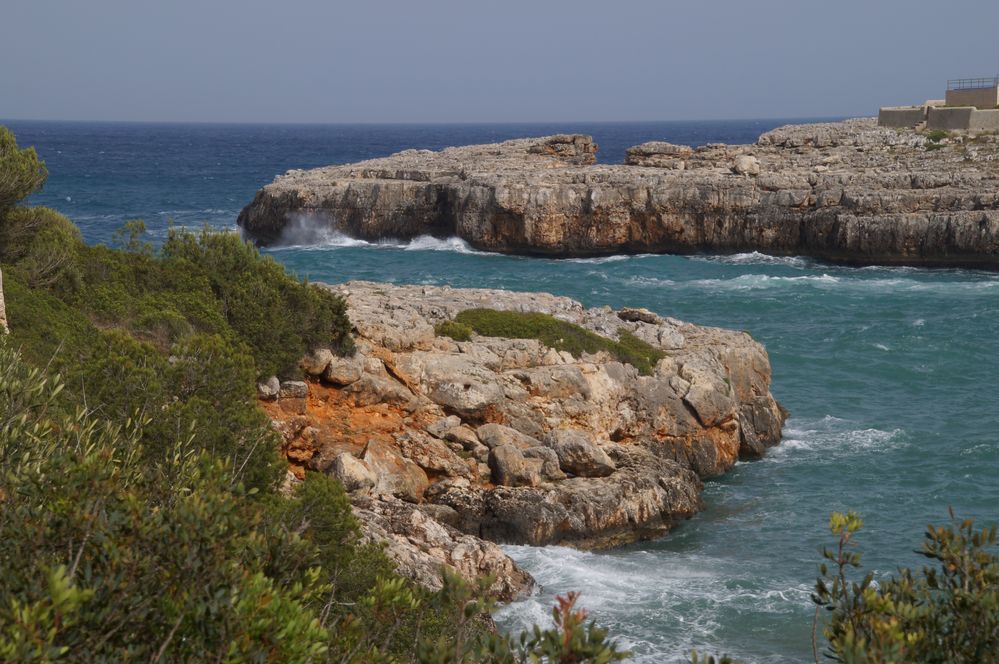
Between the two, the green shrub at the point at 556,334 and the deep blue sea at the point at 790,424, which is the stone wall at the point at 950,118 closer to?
the deep blue sea at the point at 790,424

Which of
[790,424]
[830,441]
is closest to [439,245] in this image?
[790,424]

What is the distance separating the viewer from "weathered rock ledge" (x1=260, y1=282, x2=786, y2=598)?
20.6 m

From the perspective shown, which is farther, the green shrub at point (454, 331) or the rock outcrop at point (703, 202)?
the rock outcrop at point (703, 202)

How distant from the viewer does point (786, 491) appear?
83.5ft

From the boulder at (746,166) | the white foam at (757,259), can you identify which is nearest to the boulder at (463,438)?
the white foam at (757,259)

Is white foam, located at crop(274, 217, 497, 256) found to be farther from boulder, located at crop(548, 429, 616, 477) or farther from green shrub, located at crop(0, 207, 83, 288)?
boulder, located at crop(548, 429, 616, 477)

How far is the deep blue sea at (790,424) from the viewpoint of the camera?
19141mm

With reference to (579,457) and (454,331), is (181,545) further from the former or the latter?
(454,331)

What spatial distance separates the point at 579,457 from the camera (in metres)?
22.9

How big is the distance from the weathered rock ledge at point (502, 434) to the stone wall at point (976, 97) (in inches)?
2399

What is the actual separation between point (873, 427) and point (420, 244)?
Answer: 3992cm

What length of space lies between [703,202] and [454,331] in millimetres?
38986

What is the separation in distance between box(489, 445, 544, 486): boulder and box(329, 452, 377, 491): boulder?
109 inches

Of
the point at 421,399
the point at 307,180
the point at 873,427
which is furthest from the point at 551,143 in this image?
the point at 421,399
